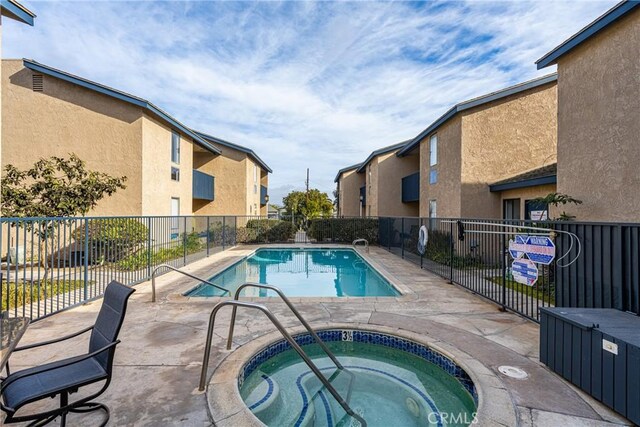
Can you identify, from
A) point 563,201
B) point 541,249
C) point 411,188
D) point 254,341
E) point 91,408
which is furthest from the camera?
point 411,188

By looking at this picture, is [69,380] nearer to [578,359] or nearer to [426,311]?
[578,359]

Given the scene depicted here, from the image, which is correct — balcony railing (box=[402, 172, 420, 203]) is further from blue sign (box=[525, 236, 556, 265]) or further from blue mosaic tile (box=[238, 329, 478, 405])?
blue mosaic tile (box=[238, 329, 478, 405])

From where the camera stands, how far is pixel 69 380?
2.76m

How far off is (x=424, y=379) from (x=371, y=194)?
69.5ft

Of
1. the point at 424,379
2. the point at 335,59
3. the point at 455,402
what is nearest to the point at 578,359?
the point at 455,402

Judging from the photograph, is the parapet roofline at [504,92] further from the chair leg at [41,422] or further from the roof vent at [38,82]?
the roof vent at [38,82]

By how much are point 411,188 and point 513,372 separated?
17.5 metres

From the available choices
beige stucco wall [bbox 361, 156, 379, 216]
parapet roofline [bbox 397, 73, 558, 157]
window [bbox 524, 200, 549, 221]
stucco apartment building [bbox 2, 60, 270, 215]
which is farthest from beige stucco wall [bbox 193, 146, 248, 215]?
window [bbox 524, 200, 549, 221]

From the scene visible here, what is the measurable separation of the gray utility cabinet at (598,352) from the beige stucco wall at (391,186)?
18633 mm

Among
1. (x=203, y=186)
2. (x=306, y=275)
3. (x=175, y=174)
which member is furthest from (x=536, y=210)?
(x=203, y=186)

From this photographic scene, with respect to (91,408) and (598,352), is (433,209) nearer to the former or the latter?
(598,352)

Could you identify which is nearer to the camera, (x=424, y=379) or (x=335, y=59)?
(x=424, y=379)

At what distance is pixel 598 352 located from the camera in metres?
3.19

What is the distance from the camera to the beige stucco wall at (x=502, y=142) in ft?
42.3
